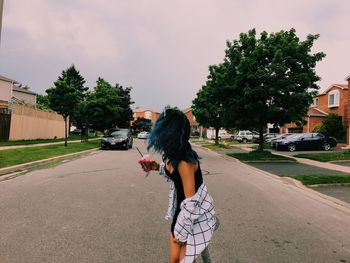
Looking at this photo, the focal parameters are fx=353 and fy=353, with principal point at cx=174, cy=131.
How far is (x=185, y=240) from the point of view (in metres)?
2.46

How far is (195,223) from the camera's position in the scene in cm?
250

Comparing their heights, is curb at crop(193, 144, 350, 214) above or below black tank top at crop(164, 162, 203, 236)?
below

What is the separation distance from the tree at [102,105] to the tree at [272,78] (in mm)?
15783

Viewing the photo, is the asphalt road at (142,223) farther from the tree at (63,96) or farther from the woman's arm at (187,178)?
the tree at (63,96)

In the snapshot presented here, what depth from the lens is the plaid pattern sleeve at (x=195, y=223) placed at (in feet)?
7.84

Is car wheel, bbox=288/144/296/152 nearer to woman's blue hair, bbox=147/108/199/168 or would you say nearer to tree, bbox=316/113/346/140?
tree, bbox=316/113/346/140

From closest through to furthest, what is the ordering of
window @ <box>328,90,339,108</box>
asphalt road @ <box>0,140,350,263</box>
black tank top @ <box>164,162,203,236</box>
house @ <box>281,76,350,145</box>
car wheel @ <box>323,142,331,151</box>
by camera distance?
1. black tank top @ <box>164,162,203,236</box>
2. asphalt road @ <box>0,140,350,263</box>
3. car wheel @ <box>323,142,331,151</box>
4. house @ <box>281,76,350,145</box>
5. window @ <box>328,90,339,108</box>

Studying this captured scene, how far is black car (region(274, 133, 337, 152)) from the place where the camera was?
2820cm

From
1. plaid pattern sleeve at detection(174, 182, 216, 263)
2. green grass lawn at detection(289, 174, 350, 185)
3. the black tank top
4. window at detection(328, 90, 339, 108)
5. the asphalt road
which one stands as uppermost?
window at detection(328, 90, 339, 108)

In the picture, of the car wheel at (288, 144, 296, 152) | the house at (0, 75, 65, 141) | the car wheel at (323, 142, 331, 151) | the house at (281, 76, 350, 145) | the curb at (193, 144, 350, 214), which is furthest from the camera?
the house at (281, 76, 350, 145)

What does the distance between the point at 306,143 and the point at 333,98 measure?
59.2 feet

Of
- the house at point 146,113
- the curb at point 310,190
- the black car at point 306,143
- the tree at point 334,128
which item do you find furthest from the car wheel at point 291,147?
the house at point 146,113

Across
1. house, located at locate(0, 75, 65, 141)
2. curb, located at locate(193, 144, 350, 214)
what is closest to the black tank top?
curb, located at locate(193, 144, 350, 214)

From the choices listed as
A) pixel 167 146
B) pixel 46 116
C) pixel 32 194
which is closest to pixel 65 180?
pixel 32 194
